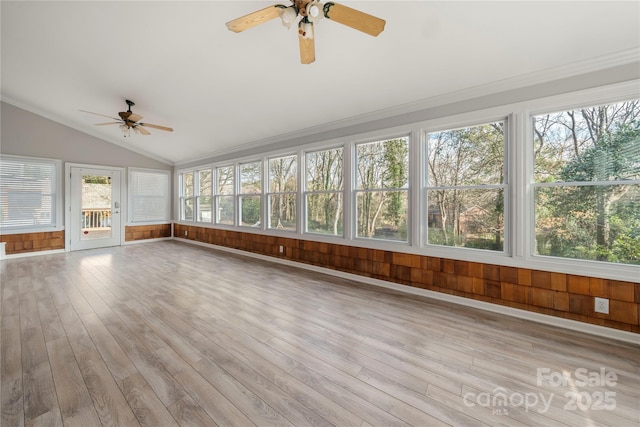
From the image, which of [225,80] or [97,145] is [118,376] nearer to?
[225,80]

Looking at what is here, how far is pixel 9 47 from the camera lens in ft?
11.2

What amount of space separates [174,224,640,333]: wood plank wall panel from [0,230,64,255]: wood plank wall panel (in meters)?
6.06

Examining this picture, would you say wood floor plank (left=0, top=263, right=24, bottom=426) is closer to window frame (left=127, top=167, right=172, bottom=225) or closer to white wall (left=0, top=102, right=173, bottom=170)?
white wall (left=0, top=102, right=173, bottom=170)

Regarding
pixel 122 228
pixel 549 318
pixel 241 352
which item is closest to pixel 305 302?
pixel 241 352

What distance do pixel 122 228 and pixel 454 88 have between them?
8.43 metres

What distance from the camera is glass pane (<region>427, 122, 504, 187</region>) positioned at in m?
2.94

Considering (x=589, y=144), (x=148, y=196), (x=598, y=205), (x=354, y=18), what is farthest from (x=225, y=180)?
(x=598, y=205)

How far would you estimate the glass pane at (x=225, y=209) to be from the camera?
6.32m

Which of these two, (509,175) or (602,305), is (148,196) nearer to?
(509,175)

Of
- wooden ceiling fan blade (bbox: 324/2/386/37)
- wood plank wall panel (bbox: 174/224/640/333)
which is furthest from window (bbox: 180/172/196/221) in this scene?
Answer: wooden ceiling fan blade (bbox: 324/2/386/37)

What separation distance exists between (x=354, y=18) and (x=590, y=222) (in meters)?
2.95

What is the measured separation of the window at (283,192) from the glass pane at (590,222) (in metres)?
3.71

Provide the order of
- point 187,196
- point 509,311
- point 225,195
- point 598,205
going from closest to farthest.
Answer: point 598,205
point 509,311
point 225,195
point 187,196

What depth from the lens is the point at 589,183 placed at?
96.0 inches
